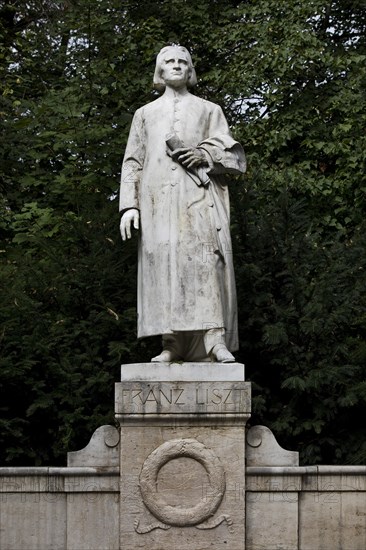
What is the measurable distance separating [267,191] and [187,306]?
15.8ft

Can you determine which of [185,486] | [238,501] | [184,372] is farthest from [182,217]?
[238,501]

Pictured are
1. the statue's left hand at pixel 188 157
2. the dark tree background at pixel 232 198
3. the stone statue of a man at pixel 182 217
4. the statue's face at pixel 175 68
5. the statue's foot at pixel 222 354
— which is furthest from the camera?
the dark tree background at pixel 232 198

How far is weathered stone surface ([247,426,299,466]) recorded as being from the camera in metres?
11.7

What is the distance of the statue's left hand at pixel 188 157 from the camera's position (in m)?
11.9

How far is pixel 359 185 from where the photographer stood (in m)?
17.0

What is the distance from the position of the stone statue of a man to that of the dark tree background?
6.20 ft

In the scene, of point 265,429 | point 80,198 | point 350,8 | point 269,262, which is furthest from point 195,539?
point 350,8

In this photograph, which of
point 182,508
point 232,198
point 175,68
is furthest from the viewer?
point 232,198

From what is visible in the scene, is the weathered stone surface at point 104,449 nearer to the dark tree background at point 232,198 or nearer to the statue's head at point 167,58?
the dark tree background at point 232,198

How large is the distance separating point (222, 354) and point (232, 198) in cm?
325

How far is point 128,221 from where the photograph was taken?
39.4ft

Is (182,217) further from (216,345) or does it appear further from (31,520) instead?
(31,520)

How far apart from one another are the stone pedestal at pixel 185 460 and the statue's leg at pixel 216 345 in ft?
0.31

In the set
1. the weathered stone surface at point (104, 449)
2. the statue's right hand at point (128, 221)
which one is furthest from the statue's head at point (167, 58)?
the weathered stone surface at point (104, 449)
